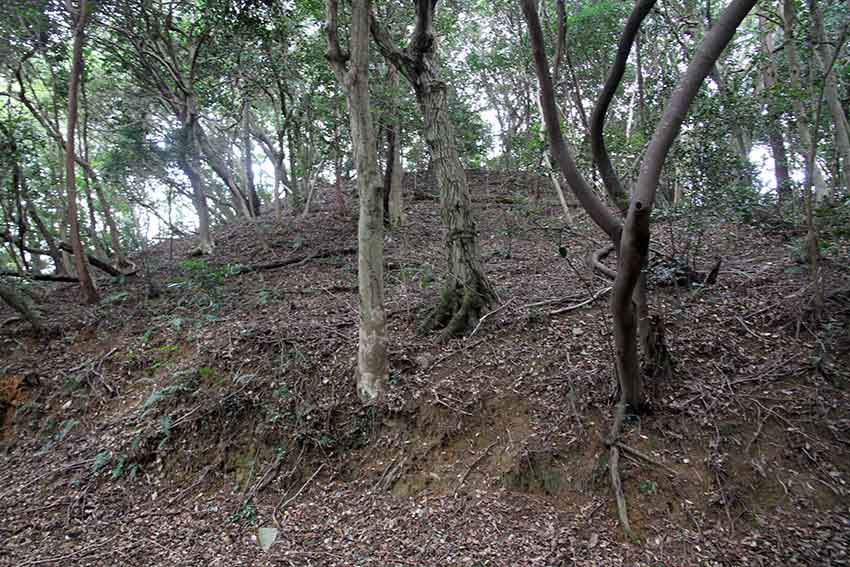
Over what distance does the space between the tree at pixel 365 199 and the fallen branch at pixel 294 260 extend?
15.9ft

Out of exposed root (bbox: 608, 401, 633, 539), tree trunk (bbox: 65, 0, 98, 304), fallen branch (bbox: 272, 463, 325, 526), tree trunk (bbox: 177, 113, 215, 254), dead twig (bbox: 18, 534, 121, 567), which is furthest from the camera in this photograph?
tree trunk (bbox: 177, 113, 215, 254)

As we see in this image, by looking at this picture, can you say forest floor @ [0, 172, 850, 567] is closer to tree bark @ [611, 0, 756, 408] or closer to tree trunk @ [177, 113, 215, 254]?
tree bark @ [611, 0, 756, 408]

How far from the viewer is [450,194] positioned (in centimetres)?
621

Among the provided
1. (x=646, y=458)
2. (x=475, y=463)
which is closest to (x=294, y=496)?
(x=475, y=463)

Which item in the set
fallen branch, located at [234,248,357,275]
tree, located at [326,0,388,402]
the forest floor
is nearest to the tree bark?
the forest floor

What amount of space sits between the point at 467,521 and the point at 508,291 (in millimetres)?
3549

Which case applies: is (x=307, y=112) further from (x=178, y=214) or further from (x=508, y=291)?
(x=178, y=214)

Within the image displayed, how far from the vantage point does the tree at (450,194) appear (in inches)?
243

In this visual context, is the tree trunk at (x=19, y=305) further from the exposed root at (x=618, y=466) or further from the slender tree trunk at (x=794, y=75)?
the slender tree trunk at (x=794, y=75)

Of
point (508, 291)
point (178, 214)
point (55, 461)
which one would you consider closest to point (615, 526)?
point (508, 291)

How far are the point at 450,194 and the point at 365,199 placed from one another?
144 cm

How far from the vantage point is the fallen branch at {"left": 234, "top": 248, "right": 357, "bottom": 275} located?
31.2 ft

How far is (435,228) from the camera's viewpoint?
11906 millimetres

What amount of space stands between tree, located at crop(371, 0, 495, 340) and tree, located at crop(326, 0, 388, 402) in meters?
1.00
